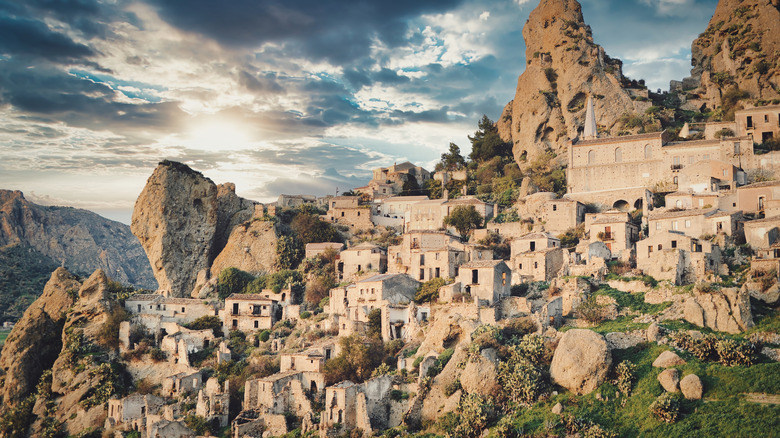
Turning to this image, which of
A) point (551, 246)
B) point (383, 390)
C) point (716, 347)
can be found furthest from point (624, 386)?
point (551, 246)

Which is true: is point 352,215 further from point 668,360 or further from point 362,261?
point 668,360

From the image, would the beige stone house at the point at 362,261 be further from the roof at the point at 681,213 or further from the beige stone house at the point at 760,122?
the beige stone house at the point at 760,122

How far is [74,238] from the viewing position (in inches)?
4380

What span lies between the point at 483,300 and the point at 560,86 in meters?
37.9

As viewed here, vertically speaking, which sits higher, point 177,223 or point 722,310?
point 177,223

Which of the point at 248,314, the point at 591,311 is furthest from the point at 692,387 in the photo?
the point at 248,314

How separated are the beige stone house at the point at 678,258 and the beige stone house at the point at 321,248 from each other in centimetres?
2408

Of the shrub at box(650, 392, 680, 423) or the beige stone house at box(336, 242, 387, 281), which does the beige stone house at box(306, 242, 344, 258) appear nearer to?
the beige stone house at box(336, 242, 387, 281)

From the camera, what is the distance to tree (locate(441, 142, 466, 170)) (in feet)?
254

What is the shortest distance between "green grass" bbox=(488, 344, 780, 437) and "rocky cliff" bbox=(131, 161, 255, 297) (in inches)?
1443

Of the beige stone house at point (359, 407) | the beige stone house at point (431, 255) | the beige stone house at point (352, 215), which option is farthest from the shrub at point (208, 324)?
the beige stone house at point (352, 215)

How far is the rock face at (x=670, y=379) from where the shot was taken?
28.5 metres

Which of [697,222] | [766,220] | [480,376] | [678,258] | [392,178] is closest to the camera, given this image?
[480,376]

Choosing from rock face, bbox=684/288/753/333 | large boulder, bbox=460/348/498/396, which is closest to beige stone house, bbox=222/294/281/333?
large boulder, bbox=460/348/498/396
